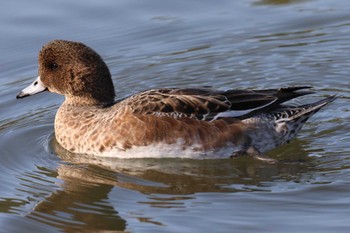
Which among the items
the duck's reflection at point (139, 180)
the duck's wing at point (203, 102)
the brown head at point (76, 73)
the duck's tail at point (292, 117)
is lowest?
the duck's reflection at point (139, 180)

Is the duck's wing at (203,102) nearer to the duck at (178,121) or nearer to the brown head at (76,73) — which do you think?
the duck at (178,121)

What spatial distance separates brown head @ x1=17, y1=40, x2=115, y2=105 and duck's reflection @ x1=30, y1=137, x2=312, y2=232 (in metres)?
0.71

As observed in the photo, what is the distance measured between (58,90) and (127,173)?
1.51 metres

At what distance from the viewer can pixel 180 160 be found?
970cm

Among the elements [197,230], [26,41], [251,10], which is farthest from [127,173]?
[251,10]

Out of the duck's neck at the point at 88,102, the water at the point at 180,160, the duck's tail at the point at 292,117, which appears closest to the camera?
the water at the point at 180,160

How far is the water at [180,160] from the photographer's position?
8.38 meters

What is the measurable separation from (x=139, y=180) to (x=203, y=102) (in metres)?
1.08

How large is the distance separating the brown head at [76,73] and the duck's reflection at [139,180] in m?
0.71

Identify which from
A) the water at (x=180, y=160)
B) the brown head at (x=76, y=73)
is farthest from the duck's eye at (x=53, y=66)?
the water at (x=180, y=160)

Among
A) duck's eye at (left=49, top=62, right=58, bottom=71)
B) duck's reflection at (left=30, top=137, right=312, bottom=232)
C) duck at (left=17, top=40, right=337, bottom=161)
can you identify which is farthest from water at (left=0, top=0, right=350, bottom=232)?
duck's eye at (left=49, top=62, right=58, bottom=71)

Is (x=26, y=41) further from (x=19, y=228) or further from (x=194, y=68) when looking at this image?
(x=19, y=228)

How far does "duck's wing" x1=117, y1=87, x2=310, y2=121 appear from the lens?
9625 mm

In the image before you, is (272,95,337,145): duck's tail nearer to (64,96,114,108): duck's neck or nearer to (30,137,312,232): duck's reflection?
(30,137,312,232): duck's reflection
